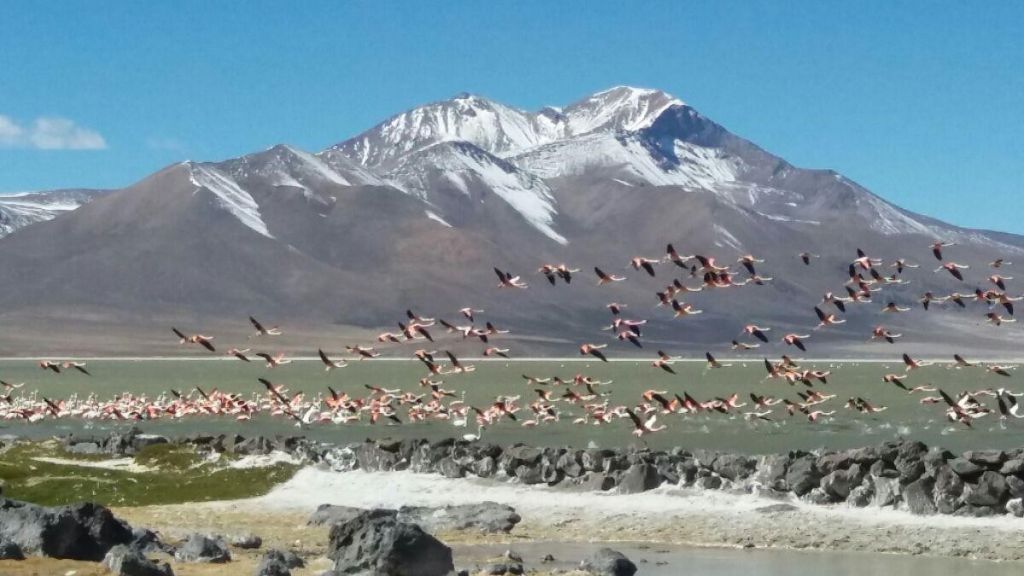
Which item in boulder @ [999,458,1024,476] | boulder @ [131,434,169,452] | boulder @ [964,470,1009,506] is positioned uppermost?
boulder @ [999,458,1024,476]

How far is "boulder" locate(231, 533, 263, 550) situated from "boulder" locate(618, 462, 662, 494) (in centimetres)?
1093

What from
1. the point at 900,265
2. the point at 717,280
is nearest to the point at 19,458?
the point at 717,280

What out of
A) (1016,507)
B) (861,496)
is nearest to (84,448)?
(861,496)

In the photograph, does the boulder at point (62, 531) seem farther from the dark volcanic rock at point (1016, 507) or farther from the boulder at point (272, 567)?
the dark volcanic rock at point (1016, 507)

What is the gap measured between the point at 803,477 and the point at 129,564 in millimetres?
18364

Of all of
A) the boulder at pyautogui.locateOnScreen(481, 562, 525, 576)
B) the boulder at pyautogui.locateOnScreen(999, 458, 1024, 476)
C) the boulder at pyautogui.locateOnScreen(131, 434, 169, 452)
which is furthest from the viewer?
the boulder at pyautogui.locateOnScreen(131, 434, 169, 452)

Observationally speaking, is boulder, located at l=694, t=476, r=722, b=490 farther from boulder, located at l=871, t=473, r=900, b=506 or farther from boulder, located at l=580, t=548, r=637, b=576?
boulder, located at l=580, t=548, r=637, b=576

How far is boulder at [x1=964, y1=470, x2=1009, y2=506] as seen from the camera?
104 feet

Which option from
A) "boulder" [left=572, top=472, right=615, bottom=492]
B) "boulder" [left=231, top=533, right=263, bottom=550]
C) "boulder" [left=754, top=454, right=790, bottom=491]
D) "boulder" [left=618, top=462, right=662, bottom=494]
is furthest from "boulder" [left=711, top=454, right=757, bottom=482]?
"boulder" [left=231, top=533, right=263, bottom=550]

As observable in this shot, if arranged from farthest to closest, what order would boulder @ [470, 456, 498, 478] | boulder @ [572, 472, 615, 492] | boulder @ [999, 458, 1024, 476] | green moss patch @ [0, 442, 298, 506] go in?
boulder @ [470, 456, 498, 478]
green moss patch @ [0, 442, 298, 506]
boulder @ [572, 472, 615, 492]
boulder @ [999, 458, 1024, 476]

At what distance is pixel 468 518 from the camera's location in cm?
3212

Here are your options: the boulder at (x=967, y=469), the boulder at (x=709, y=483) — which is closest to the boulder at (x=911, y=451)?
the boulder at (x=967, y=469)

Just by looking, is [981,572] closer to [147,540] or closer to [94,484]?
[147,540]

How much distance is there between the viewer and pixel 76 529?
22062 millimetres
